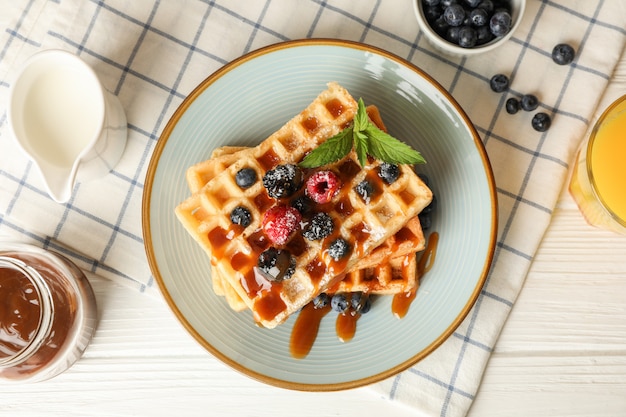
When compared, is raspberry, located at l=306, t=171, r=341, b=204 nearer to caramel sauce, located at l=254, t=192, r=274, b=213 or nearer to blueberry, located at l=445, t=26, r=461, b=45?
caramel sauce, located at l=254, t=192, r=274, b=213

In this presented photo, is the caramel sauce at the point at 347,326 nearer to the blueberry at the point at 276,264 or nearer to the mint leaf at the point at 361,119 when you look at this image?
the blueberry at the point at 276,264

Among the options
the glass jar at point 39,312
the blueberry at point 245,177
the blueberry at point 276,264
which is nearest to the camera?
the blueberry at point 276,264

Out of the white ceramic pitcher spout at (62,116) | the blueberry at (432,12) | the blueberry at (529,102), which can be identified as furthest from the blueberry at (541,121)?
the white ceramic pitcher spout at (62,116)

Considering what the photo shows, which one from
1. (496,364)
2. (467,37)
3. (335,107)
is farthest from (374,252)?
(467,37)

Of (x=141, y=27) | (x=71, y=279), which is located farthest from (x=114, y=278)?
(x=141, y=27)

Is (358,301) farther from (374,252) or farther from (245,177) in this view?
(245,177)
